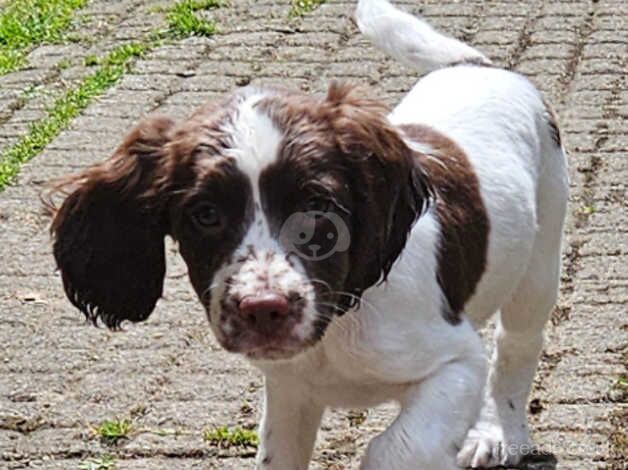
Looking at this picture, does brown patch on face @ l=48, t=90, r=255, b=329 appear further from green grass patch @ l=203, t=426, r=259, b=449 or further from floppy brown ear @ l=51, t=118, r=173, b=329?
green grass patch @ l=203, t=426, r=259, b=449

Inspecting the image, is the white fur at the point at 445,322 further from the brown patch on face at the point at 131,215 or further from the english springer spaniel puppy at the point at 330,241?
the brown patch on face at the point at 131,215

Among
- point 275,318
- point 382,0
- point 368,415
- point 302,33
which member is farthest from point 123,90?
point 275,318

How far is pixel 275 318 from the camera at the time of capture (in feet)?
13.2

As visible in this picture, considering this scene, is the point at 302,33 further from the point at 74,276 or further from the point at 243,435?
the point at 74,276

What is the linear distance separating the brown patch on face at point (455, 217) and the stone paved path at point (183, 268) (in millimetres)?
840

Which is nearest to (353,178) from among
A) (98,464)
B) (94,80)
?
(98,464)

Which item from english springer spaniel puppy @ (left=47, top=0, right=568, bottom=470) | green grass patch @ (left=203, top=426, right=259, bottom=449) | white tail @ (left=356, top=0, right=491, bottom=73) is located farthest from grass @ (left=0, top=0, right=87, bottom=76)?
english springer spaniel puppy @ (left=47, top=0, right=568, bottom=470)

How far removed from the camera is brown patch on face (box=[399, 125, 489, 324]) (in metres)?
4.75

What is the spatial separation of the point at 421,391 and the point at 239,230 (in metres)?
0.75

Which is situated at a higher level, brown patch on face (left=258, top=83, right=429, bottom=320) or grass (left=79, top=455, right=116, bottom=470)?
brown patch on face (left=258, top=83, right=429, bottom=320)

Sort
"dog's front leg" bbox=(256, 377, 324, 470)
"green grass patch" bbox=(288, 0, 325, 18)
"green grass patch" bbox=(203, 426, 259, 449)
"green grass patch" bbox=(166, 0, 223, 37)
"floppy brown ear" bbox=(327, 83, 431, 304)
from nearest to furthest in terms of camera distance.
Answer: "floppy brown ear" bbox=(327, 83, 431, 304)
"dog's front leg" bbox=(256, 377, 324, 470)
"green grass patch" bbox=(203, 426, 259, 449)
"green grass patch" bbox=(166, 0, 223, 37)
"green grass patch" bbox=(288, 0, 325, 18)

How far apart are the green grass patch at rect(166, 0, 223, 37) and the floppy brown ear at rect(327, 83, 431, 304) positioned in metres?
6.08

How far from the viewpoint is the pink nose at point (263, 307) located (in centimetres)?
398

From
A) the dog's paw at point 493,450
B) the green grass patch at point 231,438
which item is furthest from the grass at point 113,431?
the dog's paw at point 493,450
